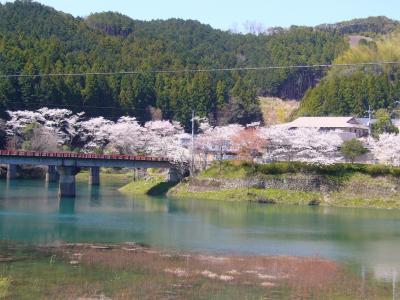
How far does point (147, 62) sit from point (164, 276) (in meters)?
74.2

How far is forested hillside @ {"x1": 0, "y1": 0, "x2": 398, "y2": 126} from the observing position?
7294cm

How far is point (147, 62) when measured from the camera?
304ft

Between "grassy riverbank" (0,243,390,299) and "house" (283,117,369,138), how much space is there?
1644 inches

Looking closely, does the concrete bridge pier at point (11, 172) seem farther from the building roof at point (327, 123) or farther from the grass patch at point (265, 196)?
the building roof at point (327, 123)

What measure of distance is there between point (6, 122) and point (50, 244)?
4034cm

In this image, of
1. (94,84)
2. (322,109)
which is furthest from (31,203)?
(322,109)

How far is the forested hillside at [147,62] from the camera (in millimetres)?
72938

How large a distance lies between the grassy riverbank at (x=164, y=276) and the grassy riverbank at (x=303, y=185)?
2141cm

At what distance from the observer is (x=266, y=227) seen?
3372 cm

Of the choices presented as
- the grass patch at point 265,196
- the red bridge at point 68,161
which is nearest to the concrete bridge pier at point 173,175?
the red bridge at point 68,161

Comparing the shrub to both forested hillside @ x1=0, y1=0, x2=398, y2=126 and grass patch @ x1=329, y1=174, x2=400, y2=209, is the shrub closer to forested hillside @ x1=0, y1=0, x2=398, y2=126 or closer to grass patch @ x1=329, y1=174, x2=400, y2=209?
grass patch @ x1=329, y1=174, x2=400, y2=209

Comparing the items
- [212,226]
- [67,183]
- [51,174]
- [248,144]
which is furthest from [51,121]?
[212,226]

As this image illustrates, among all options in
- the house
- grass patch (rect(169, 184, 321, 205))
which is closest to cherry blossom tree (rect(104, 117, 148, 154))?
the house

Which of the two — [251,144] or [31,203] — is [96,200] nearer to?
[31,203]
